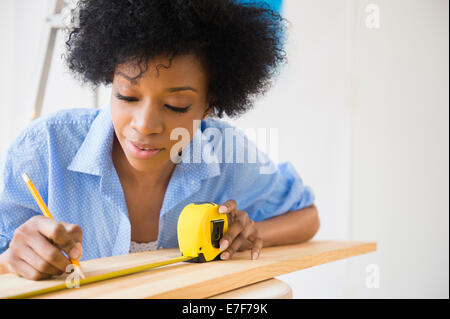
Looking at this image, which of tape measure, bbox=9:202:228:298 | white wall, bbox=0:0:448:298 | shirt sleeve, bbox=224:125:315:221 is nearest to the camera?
tape measure, bbox=9:202:228:298

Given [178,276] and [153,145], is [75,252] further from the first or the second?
[153,145]

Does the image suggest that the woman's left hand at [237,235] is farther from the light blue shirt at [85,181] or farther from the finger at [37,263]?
the finger at [37,263]

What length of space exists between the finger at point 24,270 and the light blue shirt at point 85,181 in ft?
0.93

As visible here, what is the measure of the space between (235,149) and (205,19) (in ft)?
1.46

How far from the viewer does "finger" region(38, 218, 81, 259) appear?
2.42ft

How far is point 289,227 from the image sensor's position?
1.24 meters

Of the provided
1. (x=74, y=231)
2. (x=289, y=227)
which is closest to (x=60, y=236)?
(x=74, y=231)

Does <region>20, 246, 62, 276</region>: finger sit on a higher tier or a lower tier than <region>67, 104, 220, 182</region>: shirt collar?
lower

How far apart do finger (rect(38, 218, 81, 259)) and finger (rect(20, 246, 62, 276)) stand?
0.03 metres

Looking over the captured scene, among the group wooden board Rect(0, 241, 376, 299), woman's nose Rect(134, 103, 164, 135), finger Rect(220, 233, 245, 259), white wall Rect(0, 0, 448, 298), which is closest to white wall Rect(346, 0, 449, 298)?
white wall Rect(0, 0, 448, 298)

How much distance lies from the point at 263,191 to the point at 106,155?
1.53 feet

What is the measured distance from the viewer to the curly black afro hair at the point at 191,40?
39.4 inches

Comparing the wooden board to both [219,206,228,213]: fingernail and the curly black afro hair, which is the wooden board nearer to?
[219,206,228,213]: fingernail
